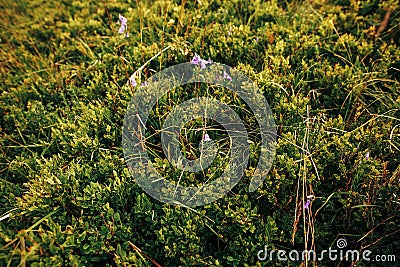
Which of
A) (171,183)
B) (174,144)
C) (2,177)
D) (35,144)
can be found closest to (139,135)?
(174,144)

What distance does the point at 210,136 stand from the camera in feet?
8.84

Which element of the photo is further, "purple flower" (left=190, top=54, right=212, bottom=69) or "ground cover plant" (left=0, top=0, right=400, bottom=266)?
"purple flower" (left=190, top=54, right=212, bottom=69)

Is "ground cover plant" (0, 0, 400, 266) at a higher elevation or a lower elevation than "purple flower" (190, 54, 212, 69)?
lower

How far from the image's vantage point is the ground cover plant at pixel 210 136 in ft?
7.35

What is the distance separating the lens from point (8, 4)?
424 cm

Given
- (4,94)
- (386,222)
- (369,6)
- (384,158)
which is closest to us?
(386,222)

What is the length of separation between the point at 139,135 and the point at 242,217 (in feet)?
2.94

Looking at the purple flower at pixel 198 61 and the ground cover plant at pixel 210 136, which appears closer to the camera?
the ground cover plant at pixel 210 136

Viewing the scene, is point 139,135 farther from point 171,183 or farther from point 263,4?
point 263,4

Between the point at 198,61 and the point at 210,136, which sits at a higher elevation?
the point at 198,61

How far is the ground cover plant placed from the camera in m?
2.24

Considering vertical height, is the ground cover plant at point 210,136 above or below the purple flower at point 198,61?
below

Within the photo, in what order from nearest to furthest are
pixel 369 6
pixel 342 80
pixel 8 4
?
pixel 342 80 < pixel 369 6 < pixel 8 4

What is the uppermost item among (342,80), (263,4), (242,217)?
(263,4)
